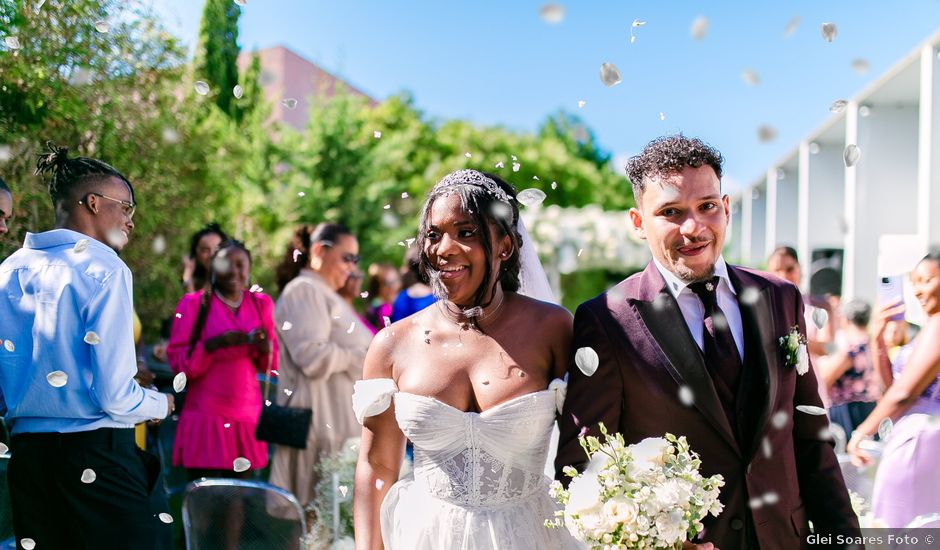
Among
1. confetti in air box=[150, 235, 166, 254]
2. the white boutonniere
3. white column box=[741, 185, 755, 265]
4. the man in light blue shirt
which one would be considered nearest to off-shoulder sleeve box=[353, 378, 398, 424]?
the man in light blue shirt

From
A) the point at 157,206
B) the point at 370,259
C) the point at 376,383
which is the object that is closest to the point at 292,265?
the point at 157,206

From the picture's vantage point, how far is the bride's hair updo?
8.11 ft

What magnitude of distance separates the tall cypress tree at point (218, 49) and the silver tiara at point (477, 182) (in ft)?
17.9

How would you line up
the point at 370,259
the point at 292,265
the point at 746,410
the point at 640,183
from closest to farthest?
1. the point at 746,410
2. the point at 640,183
3. the point at 292,265
4. the point at 370,259

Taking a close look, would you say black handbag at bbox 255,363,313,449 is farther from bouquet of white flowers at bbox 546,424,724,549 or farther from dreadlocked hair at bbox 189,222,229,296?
bouquet of white flowers at bbox 546,424,724,549

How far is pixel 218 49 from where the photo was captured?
26.2 feet

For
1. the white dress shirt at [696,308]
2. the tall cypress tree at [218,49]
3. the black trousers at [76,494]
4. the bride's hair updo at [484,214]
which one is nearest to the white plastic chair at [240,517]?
the black trousers at [76,494]

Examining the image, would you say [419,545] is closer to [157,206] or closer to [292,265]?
[292,265]

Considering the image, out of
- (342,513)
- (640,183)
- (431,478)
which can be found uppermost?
(640,183)

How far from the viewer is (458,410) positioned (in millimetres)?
2432

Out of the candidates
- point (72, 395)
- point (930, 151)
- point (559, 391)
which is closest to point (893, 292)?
point (559, 391)

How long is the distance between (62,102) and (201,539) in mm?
3041

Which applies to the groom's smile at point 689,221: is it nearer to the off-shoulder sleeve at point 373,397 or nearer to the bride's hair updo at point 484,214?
the bride's hair updo at point 484,214

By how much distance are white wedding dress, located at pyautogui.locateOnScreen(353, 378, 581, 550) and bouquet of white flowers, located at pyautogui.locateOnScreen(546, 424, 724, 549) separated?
393mm
